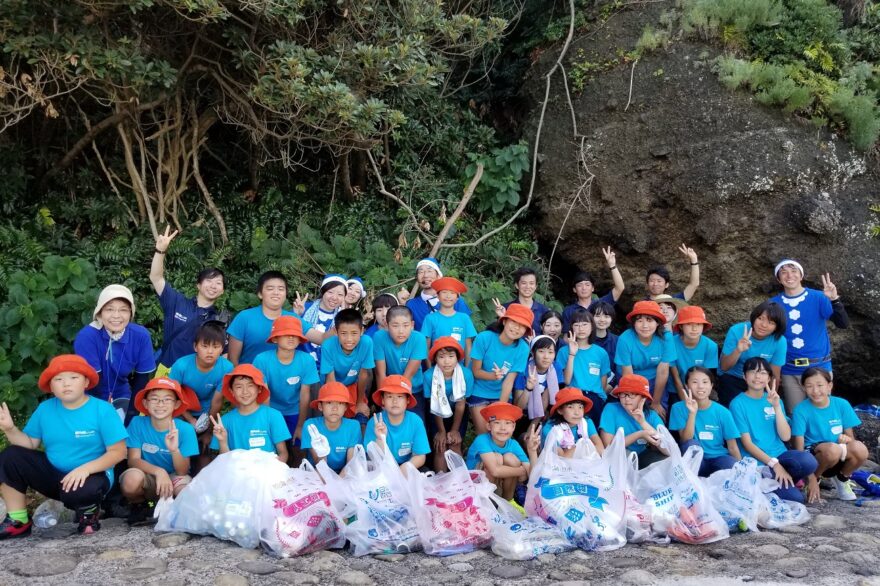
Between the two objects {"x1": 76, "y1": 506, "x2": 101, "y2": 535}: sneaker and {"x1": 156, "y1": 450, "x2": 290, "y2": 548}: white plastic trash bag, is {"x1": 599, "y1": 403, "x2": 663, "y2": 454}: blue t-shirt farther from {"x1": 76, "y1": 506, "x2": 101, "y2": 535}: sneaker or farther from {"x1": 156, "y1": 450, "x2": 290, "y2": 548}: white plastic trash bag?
{"x1": 76, "y1": 506, "x2": 101, "y2": 535}: sneaker

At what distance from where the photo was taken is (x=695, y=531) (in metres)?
4.31

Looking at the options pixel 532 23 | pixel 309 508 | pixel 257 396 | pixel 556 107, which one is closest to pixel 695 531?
pixel 309 508

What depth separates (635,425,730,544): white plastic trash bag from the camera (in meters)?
4.32

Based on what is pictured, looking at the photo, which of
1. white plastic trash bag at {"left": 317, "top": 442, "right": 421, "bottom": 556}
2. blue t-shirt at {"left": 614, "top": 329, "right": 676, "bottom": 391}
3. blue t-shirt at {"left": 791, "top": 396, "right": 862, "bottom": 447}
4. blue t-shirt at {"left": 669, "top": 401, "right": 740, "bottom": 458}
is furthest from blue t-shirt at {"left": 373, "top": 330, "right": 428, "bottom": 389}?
blue t-shirt at {"left": 791, "top": 396, "right": 862, "bottom": 447}

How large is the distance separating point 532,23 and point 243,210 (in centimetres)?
437

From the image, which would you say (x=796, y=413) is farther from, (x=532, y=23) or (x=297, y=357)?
(x=532, y=23)

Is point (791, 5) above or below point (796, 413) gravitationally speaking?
above

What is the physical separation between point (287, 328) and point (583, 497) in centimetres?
218

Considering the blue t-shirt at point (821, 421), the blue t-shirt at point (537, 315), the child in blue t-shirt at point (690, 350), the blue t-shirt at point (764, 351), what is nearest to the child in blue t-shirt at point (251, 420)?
the blue t-shirt at point (537, 315)

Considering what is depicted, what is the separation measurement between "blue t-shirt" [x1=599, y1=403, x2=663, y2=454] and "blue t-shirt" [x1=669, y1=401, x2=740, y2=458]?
25cm

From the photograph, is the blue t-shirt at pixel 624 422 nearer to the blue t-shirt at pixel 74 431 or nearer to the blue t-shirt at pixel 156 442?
the blue t-shirt at pixel 156 442

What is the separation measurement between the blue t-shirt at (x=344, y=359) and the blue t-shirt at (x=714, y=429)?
7.56 ft

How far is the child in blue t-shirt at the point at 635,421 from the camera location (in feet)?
17.0

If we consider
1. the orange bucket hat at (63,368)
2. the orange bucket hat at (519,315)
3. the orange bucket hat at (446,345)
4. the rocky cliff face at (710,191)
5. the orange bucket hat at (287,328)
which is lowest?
the orange bucket hat at (63,368)
